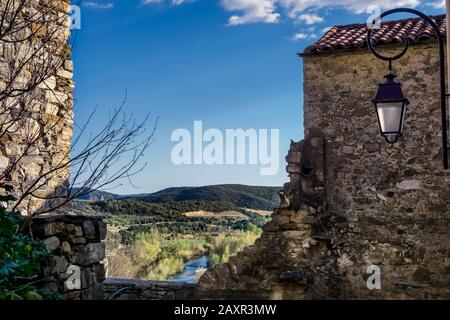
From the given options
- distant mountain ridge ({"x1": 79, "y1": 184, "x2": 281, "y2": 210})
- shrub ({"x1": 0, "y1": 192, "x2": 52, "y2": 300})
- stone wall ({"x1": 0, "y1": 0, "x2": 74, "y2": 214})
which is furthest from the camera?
distant mountain ridge ({"x1": 79, "y1": 184, "x2": 281, "y2": 210})

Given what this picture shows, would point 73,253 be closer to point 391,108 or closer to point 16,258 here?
point 16,258

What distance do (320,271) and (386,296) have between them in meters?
1.01

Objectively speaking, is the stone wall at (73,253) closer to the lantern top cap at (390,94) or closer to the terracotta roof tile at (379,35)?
the lantern top cap at (390,94)

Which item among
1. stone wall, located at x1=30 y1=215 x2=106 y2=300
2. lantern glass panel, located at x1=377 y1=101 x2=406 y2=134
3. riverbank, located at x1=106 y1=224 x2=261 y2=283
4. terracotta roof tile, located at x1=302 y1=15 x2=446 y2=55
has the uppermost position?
terracotta roof tile, located at x1=302 y1=15 x2=446 y2=55

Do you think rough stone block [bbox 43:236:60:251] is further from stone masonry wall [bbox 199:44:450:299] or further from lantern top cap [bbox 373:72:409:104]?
stone masonry wall [bbox 199:44:450:299]

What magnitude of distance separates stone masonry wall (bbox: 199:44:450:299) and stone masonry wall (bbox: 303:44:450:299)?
0.01 metres

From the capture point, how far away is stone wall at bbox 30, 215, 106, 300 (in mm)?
3994

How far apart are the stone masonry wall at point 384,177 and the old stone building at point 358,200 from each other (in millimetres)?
14

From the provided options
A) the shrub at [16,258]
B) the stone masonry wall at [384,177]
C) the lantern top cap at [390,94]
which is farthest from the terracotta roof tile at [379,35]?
the shrub at [16,258]

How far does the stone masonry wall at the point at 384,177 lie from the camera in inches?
297

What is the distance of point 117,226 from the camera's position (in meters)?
13.2

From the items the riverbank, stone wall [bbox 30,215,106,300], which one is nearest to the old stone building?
the riverbank

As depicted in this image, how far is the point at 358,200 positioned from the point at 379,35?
2625mm

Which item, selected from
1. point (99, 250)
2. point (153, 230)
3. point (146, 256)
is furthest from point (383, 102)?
point (153, 230)
